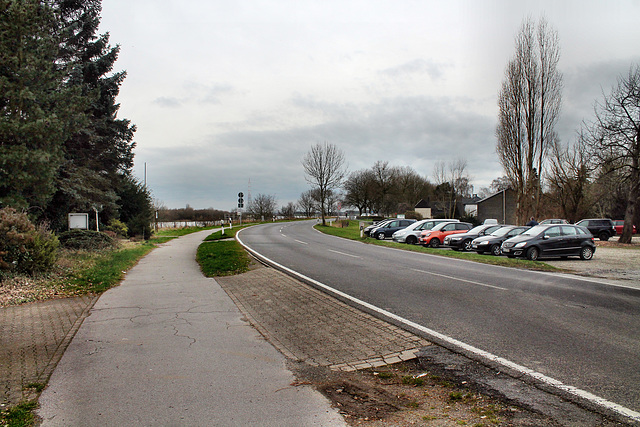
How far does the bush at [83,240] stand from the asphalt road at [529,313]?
33.0 feet

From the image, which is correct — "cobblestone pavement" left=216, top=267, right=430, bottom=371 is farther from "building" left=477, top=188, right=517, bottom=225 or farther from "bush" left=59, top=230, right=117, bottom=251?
"building" left=477, top=188, right=517, bottom=225

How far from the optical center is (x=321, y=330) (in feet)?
20.4

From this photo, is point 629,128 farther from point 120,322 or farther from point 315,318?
point 120,322

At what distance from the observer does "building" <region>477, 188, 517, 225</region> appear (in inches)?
2486

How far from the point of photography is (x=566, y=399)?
12.0ft

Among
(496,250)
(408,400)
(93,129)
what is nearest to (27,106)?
(93,129)

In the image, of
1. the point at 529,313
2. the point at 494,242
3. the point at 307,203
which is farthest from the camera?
the point at 307,203

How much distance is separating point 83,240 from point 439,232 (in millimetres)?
19101

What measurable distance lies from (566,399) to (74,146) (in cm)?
2394

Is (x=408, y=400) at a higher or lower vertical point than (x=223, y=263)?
lower

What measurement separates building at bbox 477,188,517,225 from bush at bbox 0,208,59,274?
61.7m

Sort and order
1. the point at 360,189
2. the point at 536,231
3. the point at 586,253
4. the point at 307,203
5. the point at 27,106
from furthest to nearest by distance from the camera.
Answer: the point at 307,203 → the point at 360,189 → the point at 536,231 → the point at 586,253 → the point at 27,106

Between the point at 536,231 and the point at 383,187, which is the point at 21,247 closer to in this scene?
the point at 536,231

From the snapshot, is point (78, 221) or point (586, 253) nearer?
point (586, 253)
